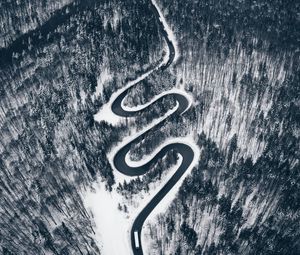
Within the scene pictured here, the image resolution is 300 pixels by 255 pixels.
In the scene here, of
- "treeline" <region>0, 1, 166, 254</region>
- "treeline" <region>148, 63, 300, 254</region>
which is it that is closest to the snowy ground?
"treeline" <region>0, 1, 166, 254</region>

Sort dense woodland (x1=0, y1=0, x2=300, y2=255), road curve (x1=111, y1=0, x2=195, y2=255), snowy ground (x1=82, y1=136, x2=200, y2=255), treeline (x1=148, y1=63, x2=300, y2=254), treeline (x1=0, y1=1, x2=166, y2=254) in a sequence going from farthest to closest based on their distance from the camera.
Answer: treeline (x1=0, y1=1, x2=166, y2=254), road curve (x1=111, y1=0, x2=195, y2=255), dense woodland (x1=0, y1=0, x2=300, y2=255), snowy ground (x1=82, y1=136, x2=200, y2=255), treeline (x1=148, y1=63, x2=300, y2=254)

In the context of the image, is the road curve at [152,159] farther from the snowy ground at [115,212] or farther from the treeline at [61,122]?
the treeline at [61,122]

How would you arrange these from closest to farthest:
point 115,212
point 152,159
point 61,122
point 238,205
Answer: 1. point 238,205
2. point 115,212
3. point 152,159
4. point 61,122

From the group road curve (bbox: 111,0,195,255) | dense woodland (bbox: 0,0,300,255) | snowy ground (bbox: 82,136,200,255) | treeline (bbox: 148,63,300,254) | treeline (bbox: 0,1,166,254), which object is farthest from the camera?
treeline (bbox: 0,1,166,254)

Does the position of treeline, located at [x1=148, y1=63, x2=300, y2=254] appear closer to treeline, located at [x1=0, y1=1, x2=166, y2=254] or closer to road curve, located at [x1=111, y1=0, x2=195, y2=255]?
road curve, located at [x1=111, y1=0, x2=195, y2=255]

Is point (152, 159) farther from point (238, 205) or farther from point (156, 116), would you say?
point (238, 205)

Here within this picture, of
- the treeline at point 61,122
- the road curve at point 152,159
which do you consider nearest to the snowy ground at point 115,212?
the road curve at point 152,159

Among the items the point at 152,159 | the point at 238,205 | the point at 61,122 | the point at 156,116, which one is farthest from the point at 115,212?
the point at 61,122

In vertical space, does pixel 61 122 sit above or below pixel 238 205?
above

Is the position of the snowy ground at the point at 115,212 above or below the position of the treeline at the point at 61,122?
below
